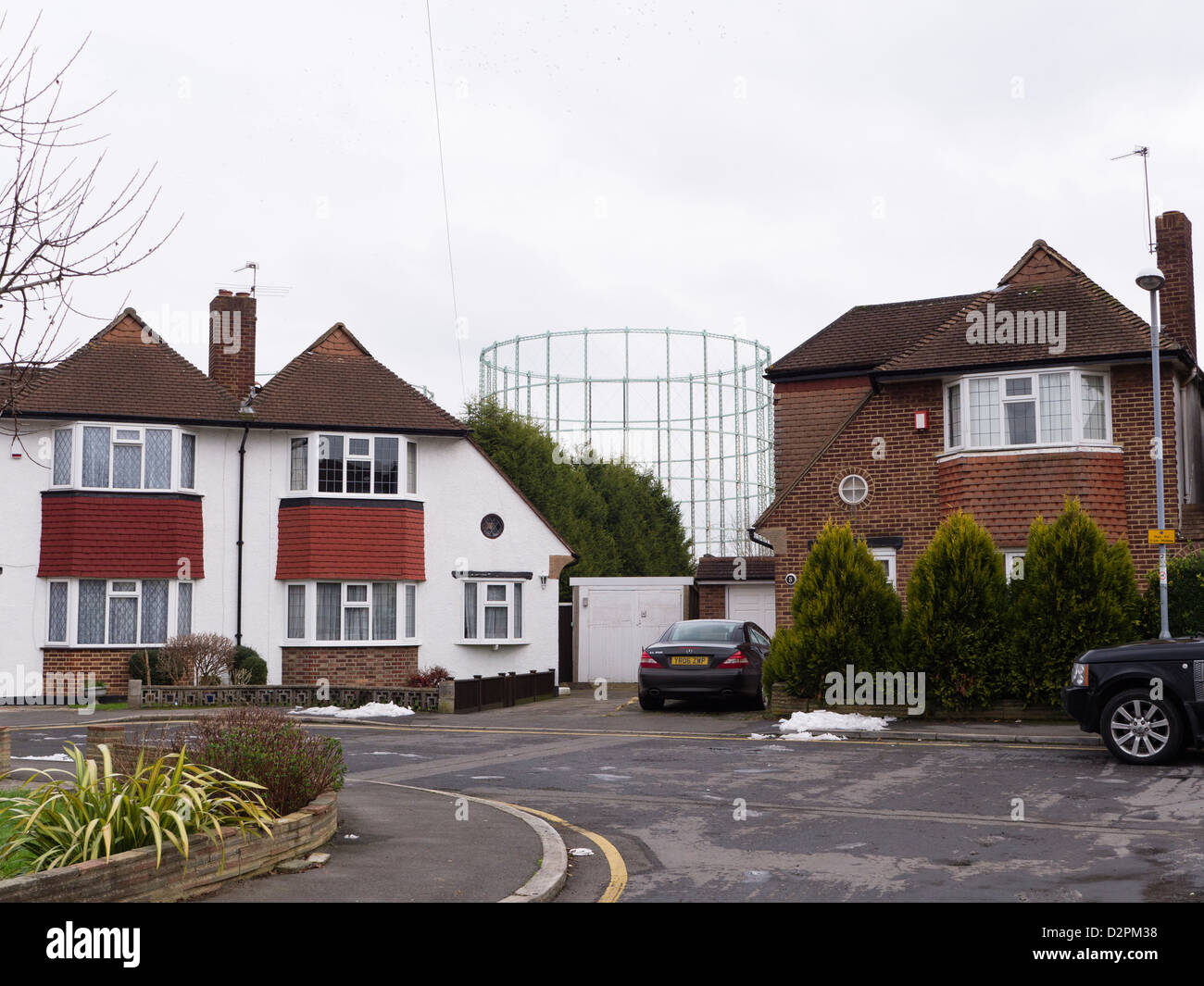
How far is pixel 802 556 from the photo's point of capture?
79.0ft

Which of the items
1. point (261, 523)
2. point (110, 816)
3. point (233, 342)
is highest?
point (233, 342)

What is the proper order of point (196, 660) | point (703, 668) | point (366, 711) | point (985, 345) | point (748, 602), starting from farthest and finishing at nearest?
point (748, 602)
point (196, 660)
point (985, 345)
point (366, 711)
point (703, 668)

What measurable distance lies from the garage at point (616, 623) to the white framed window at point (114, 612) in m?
10.3

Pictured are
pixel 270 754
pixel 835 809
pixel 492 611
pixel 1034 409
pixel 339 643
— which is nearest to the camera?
pixel 270 754

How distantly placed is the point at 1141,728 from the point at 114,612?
21.1 m

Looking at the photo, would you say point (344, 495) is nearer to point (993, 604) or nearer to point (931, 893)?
point (993, 604)

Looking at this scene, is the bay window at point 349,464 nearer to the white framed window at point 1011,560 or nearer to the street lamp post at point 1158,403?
the white framed window at point 1011,560

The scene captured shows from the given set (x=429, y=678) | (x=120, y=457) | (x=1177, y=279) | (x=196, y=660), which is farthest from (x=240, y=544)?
(x=1177, y=279)

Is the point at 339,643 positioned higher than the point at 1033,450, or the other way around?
the point at 1033,450

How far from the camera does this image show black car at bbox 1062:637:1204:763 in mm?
13492

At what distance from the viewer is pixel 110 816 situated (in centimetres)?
688

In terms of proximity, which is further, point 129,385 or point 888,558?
point 129,385

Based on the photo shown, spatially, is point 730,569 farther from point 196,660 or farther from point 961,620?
point 196,660
